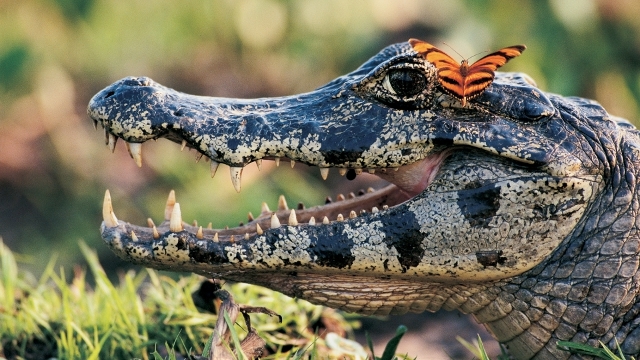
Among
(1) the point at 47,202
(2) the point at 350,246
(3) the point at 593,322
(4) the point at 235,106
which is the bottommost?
(1) the point at 47,202

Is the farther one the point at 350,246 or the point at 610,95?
the point at 610,95

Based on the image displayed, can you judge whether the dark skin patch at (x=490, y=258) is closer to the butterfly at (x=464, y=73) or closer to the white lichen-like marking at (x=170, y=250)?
the butterfly at (x=464, y=73)

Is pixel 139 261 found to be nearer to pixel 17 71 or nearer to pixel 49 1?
pixel 17 71

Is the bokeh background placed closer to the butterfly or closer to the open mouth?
the open mouth

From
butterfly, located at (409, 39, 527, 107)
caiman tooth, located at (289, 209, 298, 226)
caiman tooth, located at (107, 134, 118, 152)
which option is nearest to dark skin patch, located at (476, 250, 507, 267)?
butterfly, located at (409, 39, 527, 107)

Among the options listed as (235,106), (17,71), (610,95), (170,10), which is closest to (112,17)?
(170,10)

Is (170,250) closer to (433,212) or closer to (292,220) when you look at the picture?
(292,220)

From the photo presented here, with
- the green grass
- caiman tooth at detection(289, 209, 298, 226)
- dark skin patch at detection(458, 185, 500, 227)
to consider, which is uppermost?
dark skin patch at detection(458, 185, 500, 227)

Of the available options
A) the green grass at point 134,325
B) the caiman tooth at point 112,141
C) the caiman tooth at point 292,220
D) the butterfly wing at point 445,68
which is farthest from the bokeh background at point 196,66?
the butterfly wing at point 445,68
